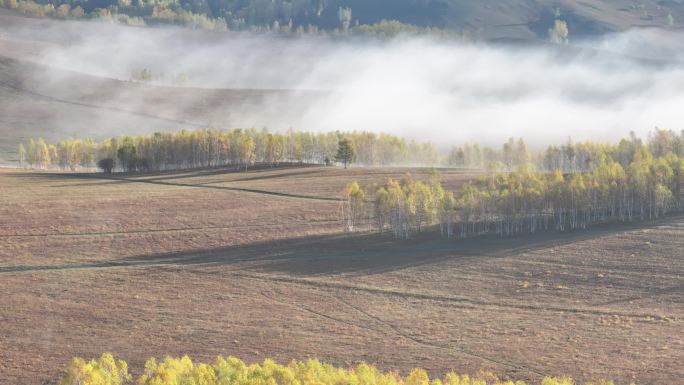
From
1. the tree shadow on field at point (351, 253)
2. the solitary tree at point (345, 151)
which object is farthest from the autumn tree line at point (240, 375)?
the solitary tree at point (345, 151)

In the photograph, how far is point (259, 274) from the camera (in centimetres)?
9481

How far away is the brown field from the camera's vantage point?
69.4 meters

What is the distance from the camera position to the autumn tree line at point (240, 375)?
56906mm

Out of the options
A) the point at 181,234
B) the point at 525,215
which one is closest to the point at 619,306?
the point at 525,215

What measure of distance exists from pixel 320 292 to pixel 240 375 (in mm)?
30574

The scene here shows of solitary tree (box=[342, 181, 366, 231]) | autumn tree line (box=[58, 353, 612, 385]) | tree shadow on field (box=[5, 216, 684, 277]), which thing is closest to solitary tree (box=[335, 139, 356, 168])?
solitary tree (box=[342, 181, 366, 231])

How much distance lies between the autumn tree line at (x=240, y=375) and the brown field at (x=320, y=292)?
4.60 meters

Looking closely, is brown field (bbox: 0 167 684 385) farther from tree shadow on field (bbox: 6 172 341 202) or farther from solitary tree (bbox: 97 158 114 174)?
solitary tree (bbox: 97 158 114 174)

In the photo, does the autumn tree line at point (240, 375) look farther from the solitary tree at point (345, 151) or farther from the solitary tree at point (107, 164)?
the solitary tree at point (107, 164)

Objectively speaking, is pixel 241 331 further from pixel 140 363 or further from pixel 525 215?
pixel 525 215

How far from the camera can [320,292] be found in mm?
88125

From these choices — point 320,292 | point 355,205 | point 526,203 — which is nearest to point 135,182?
point 355,205

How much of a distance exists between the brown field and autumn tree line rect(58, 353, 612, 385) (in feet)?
15.1

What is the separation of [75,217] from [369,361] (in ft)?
226
